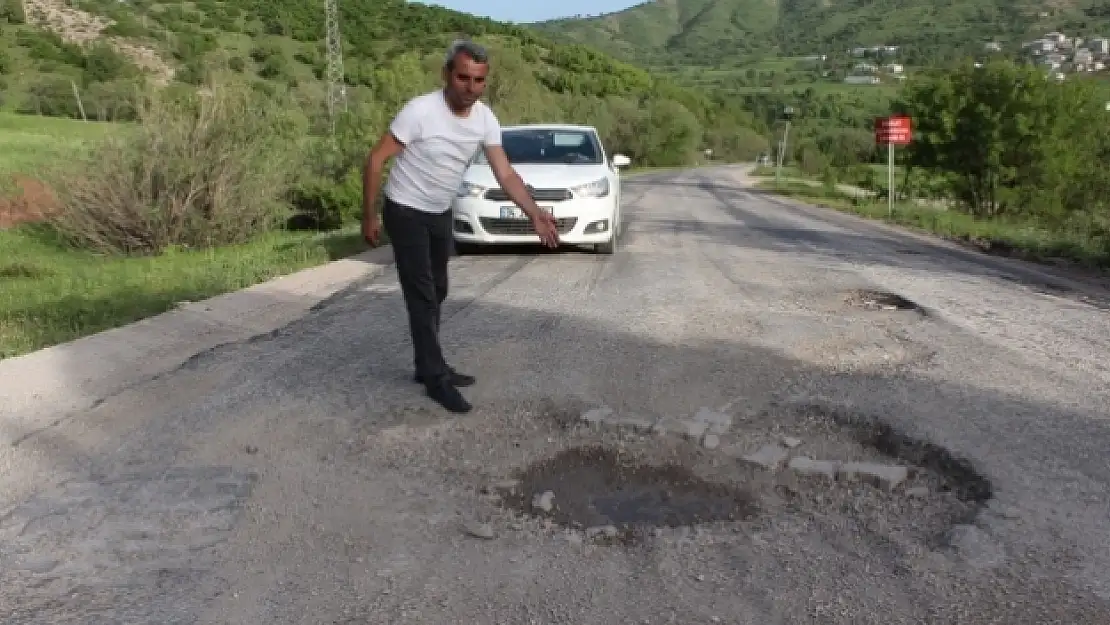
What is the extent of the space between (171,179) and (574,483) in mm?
11836

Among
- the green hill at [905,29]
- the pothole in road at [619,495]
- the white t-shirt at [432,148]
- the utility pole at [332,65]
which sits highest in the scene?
the green hill at [905,29]

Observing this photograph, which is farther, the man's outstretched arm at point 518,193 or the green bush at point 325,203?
the green bush at point 325,203

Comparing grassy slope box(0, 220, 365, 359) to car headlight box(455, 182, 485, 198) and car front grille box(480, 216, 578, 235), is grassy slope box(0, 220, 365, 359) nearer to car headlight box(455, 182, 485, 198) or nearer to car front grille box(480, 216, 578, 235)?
car headlight box(455, 182, 485, 198)

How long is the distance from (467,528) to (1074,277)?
32.2 feet

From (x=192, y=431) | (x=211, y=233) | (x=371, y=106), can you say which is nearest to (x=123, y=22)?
(x=371, y=106)

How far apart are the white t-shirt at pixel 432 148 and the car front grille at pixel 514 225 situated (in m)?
5.30

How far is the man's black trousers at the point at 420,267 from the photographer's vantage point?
454 centimetres

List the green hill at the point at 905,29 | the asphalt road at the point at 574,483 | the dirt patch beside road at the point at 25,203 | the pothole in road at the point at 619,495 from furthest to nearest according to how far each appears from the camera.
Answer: the green hill at the point at 905,29 < the dirt patch beside road at the point at 25,203 < the pothole in road at the point at 619,495 < the asphalt road at the point at 574,483

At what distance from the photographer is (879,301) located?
300 inches

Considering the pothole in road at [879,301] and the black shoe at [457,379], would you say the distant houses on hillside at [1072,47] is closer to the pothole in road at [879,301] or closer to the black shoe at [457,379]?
the pothole in road at [879,301]

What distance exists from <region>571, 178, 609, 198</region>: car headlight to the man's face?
224 inches

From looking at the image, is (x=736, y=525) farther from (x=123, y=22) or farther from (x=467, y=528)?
(x=123, y=22)

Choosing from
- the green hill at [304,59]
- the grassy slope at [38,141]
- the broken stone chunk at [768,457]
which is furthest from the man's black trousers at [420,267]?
the green hill at [304,59]

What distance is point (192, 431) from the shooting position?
4.16 m
